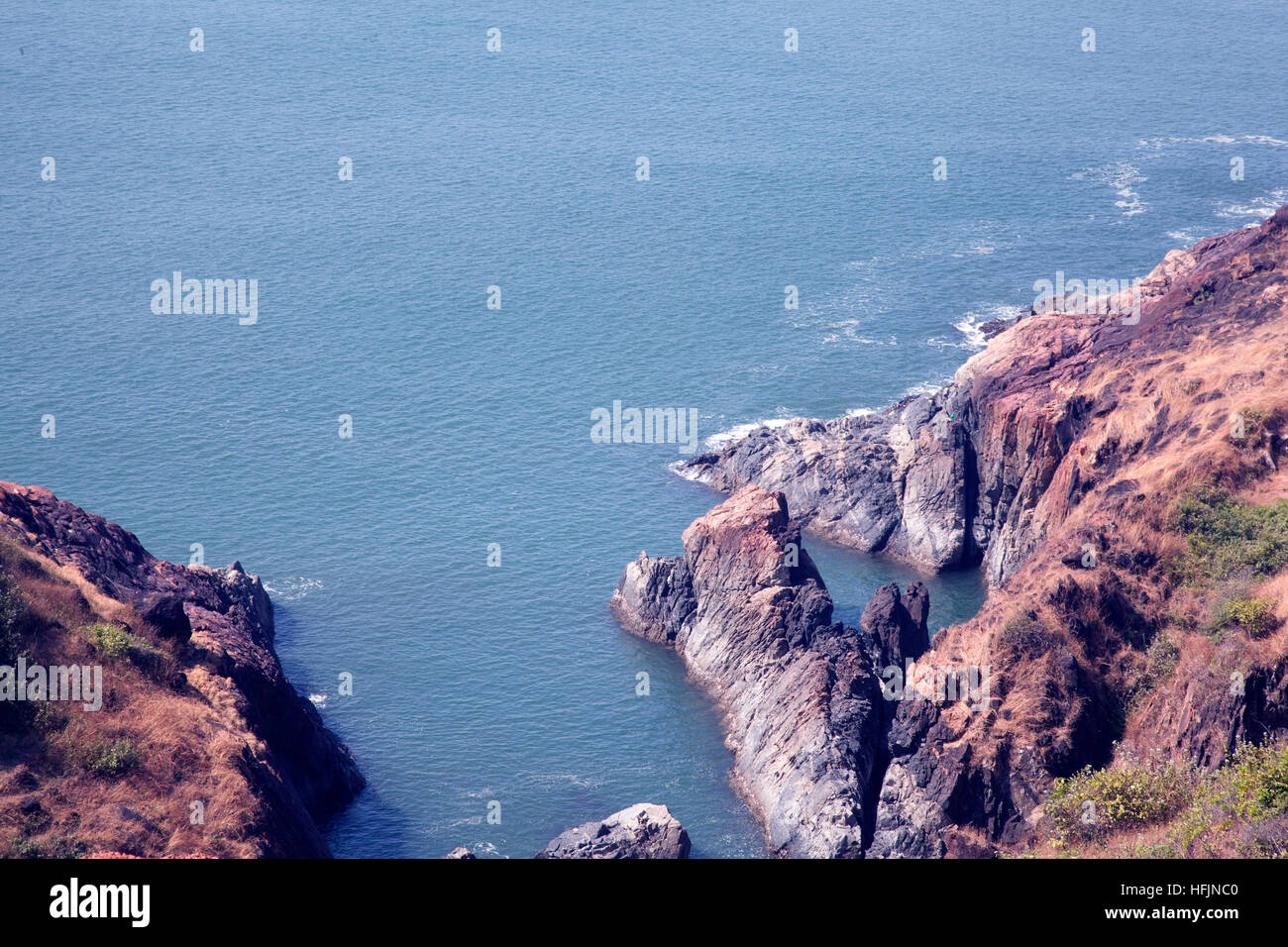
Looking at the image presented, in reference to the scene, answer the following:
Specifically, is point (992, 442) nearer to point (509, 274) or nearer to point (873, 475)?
point (873, 475)

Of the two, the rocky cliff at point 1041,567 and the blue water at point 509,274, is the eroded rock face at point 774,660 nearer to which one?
the rocky cliff at point 1041,567

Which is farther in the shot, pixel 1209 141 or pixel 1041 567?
pixel 1209 141

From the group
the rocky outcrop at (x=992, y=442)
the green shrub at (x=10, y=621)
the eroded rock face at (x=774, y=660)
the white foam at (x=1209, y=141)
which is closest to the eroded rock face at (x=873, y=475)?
the rocky outcrop at (x=992, y=442)

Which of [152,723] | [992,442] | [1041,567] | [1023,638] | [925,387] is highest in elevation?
[925,387]

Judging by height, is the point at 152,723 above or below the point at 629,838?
above

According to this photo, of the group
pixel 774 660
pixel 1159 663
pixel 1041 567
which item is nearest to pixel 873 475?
pixel 774 660

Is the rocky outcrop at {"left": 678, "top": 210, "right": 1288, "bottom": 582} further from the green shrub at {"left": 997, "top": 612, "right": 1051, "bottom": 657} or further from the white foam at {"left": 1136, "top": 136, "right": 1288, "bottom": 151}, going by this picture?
the white foam at {"left": 1136, "top": 136, "right": 1288, "bottom": 151}

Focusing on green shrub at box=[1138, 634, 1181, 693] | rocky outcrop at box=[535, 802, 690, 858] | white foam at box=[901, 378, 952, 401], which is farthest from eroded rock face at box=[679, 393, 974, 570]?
rocky outcrop at box=[535, 802, 690, 858]
